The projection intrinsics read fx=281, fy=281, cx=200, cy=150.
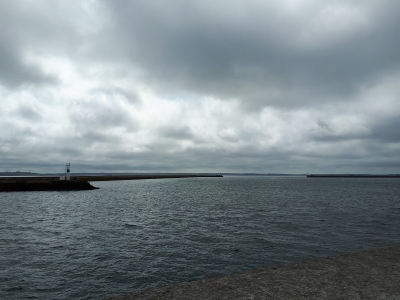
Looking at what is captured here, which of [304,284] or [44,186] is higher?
[304,284]

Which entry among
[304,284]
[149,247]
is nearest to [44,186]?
[149,247]

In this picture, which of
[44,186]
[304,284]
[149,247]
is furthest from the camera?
[44,186]

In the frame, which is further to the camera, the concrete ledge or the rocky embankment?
the rocky embankment

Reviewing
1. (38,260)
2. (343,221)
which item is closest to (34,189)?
(38,260)

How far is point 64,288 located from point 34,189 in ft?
259

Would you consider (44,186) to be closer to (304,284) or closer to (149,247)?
(149,247)

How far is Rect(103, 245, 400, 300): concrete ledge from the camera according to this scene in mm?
6410

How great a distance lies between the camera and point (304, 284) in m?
7.04

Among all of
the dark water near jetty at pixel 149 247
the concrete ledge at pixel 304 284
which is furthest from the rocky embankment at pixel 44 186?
the concrete ledge at pixel 304 284

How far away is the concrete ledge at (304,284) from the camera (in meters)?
6.41

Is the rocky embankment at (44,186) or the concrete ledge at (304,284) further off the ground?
the concrete ledge at (304,284)

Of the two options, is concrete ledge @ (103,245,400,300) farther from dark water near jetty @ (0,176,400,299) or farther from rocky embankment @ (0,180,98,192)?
rocky embankment @ (0,180,98,192)

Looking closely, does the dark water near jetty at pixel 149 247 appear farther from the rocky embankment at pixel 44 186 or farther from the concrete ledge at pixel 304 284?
the rocky embankment at pixel 44 186

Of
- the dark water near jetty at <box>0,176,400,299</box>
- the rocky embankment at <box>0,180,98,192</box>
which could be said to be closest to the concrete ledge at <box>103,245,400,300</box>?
the dark water near jetty at <box>0,176,400,299</box>
